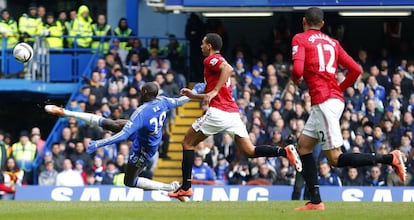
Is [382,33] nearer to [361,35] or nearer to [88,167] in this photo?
[361,35]

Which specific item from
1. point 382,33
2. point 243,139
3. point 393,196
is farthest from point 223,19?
point 243,139

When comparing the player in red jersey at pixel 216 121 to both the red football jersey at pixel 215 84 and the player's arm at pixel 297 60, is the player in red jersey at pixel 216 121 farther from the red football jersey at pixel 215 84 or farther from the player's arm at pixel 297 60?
the player's arm at pixel 297 60

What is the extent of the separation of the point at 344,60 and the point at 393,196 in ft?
27.3

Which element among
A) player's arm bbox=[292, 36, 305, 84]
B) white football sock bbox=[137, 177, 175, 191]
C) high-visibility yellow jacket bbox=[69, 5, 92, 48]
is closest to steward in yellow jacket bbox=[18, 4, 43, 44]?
high-visibility yellow jacket bbox=[69, 5, 92, 48]

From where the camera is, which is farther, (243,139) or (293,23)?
(293,23)

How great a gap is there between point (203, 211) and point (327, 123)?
195 centimetres

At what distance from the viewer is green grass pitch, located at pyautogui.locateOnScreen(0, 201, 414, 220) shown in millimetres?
15414

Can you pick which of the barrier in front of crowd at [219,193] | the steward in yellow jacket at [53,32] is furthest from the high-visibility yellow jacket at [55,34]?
the barrier in front of crowd at [219,193]

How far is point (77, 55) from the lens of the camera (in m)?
31.8

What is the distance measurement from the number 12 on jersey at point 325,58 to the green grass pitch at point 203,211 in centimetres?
177

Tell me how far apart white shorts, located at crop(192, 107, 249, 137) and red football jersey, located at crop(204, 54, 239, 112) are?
80 millimetres

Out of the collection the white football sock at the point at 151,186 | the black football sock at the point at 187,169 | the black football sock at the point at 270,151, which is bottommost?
the white football sock at the point at 151,186

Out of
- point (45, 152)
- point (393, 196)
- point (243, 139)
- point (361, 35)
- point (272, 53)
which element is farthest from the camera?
point (361, 35)

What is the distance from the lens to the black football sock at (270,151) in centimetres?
1736
